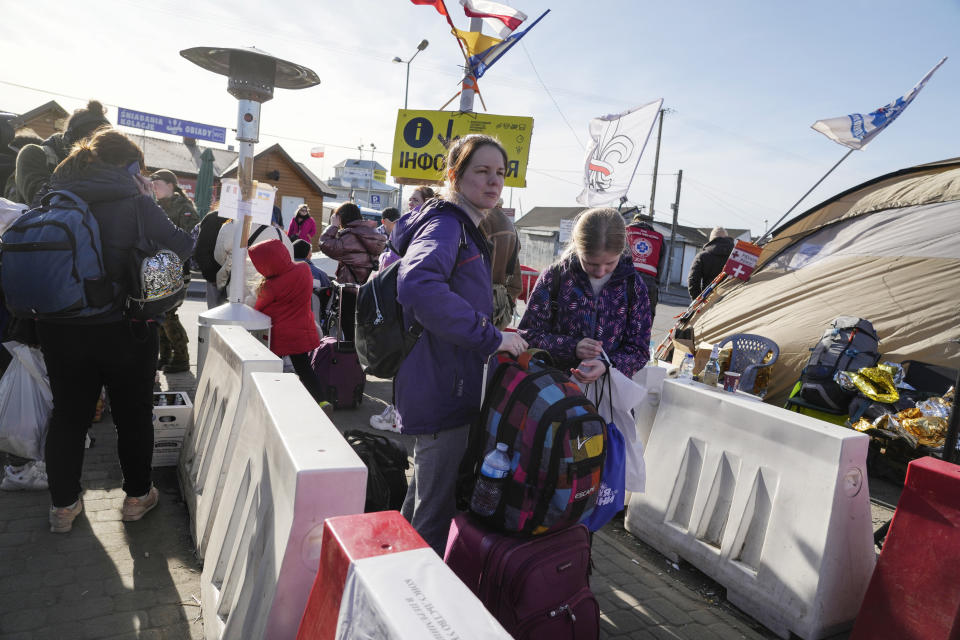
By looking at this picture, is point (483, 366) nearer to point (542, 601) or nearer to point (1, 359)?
point (542, 601)

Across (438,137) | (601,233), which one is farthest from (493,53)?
(601,233)

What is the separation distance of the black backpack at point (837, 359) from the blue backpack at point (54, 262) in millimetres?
6324

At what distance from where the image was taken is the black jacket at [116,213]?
2980 mm

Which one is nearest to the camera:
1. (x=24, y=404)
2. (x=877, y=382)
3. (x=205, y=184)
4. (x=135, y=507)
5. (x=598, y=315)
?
(x=598, y=315)

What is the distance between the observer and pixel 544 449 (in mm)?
2113

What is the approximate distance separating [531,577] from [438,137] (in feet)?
24.5

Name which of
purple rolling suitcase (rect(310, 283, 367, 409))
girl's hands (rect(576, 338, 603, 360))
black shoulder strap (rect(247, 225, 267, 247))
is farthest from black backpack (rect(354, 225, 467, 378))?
black shoulder strap (rect(247, 225, 267, 247))

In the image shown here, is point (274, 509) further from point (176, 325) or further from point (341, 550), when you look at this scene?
point (176, 325)

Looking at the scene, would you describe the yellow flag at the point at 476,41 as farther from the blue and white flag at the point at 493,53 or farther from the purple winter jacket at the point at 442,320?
the purple winter jacket at the point at 442,320

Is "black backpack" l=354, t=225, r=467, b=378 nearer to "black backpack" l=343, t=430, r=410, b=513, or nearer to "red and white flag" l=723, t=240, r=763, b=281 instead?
"black backpack" l=343, t=430, r=410, b=513

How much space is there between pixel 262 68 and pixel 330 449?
4398 mm

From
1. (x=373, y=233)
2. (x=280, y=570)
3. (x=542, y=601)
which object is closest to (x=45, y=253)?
(x=280, y=570)

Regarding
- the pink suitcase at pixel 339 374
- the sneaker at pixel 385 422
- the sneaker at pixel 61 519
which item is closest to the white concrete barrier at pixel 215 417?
the sneaker at pixel 61 519

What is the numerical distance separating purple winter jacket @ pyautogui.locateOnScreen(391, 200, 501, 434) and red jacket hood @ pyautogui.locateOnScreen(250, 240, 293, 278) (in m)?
2.57
